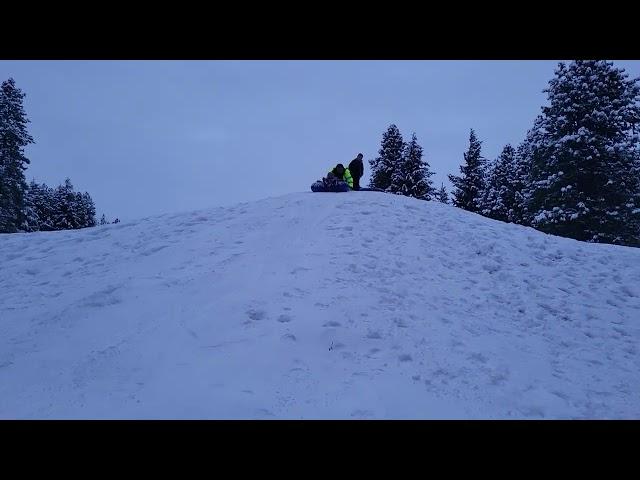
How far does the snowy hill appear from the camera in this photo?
5844 millimetres

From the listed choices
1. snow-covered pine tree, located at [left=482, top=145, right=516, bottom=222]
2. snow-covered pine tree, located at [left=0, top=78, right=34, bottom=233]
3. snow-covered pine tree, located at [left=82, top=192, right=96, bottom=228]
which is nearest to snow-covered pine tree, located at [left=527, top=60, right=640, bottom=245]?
snow-covered pine tree, located at [left=482, top=145, right=516, bottom=222]

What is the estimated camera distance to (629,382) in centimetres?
681

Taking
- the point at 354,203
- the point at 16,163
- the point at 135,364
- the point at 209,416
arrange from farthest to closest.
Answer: the point at 16,163, the point at 354,203, the point at 135,364, the point at 209,416

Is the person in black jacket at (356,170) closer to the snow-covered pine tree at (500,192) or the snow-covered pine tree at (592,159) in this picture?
the snow-covered pine tree at (592,159)

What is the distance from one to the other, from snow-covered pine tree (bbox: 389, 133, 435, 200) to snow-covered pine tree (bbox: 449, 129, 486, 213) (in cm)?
362

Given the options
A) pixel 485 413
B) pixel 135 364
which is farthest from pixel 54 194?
pixel 485 413

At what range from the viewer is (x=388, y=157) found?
118ft

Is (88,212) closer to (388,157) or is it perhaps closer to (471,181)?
(388,157)

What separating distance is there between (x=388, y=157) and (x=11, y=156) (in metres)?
28.2

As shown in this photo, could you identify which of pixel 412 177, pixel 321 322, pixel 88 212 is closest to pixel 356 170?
pixel 321 322

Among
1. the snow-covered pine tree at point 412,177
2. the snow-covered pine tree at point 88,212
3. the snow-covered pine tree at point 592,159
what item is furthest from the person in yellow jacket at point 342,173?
the snow-covered pine tree at point 88,212

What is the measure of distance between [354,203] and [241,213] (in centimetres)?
384
